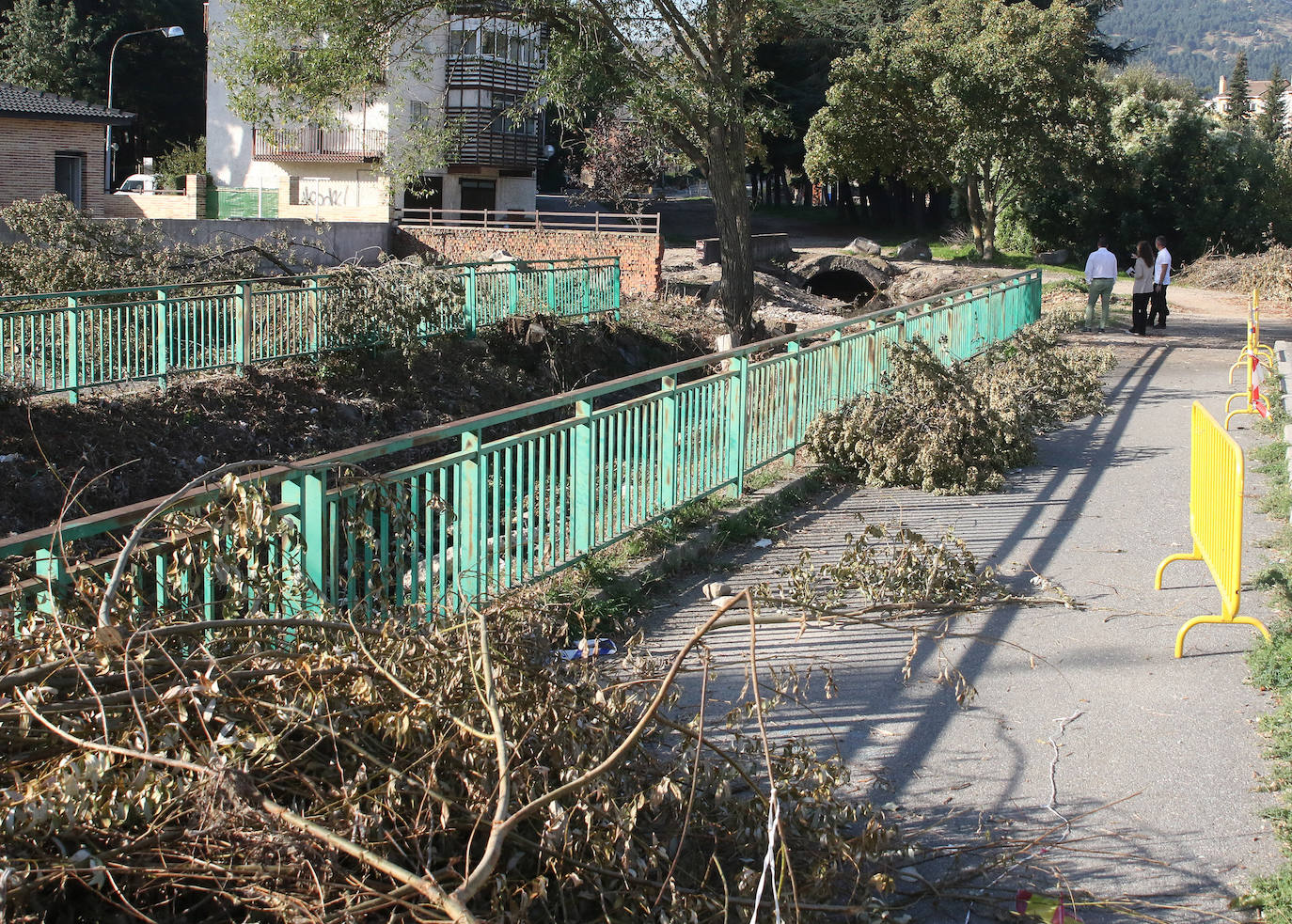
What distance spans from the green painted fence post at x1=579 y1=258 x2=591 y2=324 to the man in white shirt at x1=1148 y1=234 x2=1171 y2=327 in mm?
10105

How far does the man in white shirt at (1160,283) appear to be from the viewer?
66.5 ft

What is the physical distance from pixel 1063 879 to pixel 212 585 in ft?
10.3

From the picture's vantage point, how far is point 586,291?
23719 mm

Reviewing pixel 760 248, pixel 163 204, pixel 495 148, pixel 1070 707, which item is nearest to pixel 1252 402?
pixel 1070 707

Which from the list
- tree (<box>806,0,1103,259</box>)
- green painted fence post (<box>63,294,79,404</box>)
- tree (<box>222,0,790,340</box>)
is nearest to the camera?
green painted fence post (<box>63,294,79,404</box>)

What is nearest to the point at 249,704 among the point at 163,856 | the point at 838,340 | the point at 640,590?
the point at 163,856

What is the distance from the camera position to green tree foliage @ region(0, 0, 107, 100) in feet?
161

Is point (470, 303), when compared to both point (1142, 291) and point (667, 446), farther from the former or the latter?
point (667, 446)

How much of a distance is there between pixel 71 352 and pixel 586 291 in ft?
37.4

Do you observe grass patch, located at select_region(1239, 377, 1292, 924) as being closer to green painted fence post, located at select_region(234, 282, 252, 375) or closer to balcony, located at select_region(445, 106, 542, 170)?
green painted fence post, located at select_region(234, 282, 252, 375)

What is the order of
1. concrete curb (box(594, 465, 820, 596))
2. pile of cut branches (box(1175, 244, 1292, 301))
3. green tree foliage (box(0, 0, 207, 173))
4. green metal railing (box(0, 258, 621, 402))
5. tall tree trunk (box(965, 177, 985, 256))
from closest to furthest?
concrete curb (box(594, 465, 820, 596))
green metal railing (box(0, 258, 621, 402))
pile of cut branches (box(1175, 244, 1292, 301))
tall tree trunk (box(965, 177, 985, 256))
green tree foliage (box(0, 0, 207, 173))

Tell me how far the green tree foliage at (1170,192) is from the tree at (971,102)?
1.84 m

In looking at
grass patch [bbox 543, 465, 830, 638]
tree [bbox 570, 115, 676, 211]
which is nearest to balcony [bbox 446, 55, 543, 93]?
tree [bbox 570, 115, 676, 211]

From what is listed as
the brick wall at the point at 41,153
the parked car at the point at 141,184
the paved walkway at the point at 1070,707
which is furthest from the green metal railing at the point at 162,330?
the parked car at the point at 141,184
